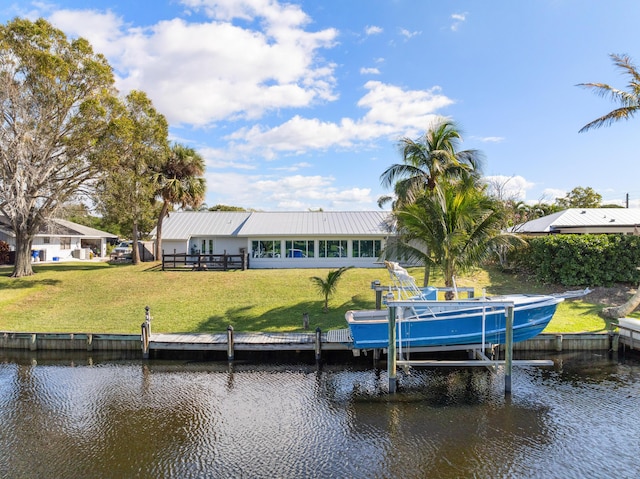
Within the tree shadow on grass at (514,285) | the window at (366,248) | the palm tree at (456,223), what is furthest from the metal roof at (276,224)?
the palm tree at (456,223)

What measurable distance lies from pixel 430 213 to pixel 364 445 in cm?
895

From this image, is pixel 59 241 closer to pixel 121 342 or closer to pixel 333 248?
pixel 333 248

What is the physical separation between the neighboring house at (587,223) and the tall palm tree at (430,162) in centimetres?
1376

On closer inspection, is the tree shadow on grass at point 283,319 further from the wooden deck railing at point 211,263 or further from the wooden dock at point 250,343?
the wooden deck railing at point 211,263

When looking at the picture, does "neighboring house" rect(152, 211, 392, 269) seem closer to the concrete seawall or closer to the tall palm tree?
the tall palm tree

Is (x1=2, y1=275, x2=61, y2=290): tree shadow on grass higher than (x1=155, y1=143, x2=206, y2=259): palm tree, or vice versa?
(x1=155, y1=143, x2=206, y2=259): palm tree

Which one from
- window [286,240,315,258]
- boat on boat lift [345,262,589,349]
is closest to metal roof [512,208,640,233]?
window [286,240,315,258]

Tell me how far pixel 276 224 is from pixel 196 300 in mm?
11336

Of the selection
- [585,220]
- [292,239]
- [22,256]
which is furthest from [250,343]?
[585,220]

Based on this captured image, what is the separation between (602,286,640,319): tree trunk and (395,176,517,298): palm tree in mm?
6486

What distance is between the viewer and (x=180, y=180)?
30969 millimetres

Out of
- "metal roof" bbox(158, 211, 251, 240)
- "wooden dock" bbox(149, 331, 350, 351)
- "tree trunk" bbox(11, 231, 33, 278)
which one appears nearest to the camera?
"wooden dock" bbox(149, 331, 350, 351)

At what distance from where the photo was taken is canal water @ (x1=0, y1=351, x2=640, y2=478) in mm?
8219

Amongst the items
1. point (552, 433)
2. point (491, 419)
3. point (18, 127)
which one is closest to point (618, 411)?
point (552, 433)
